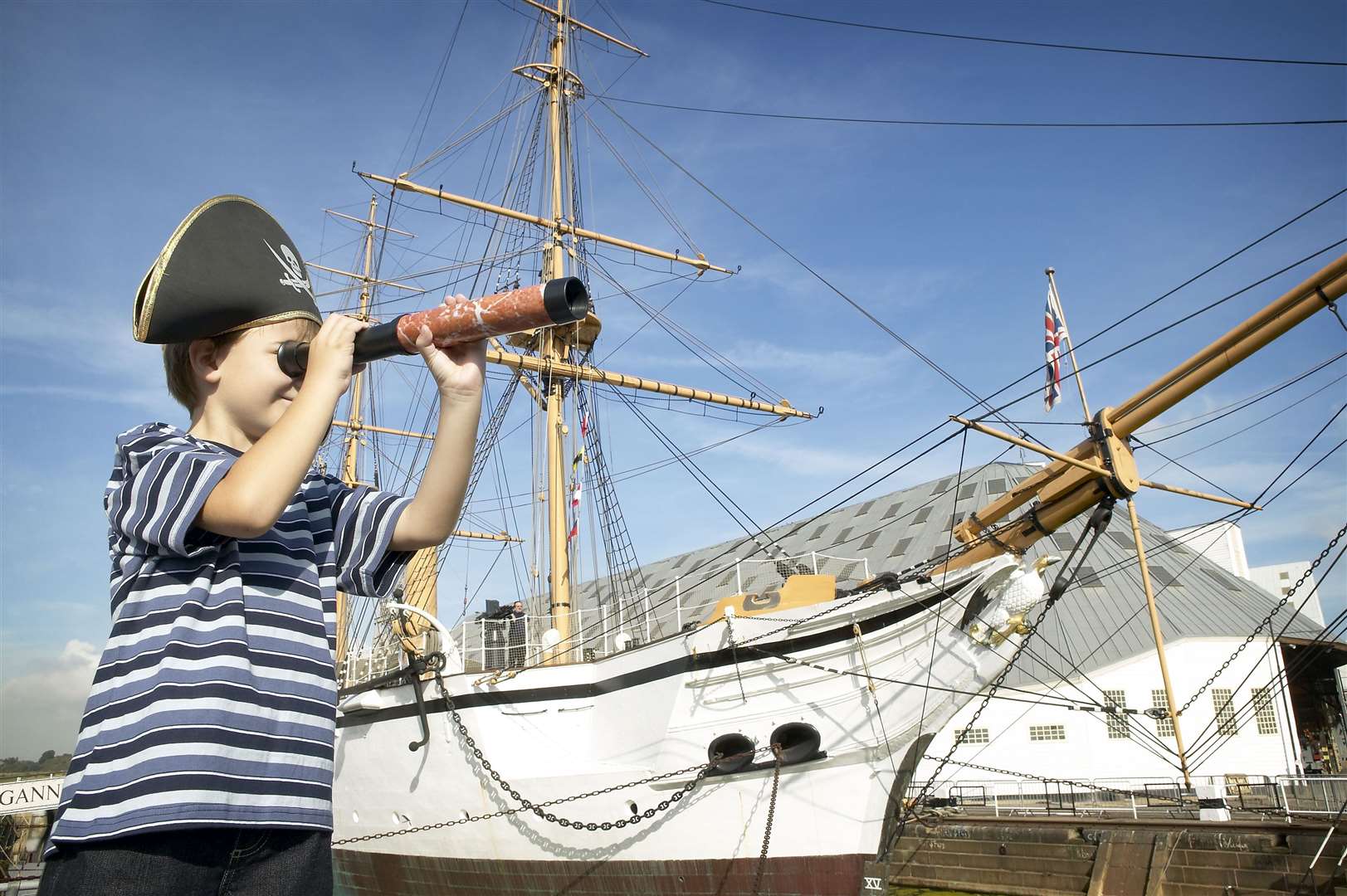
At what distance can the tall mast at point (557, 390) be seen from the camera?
49.5 feet

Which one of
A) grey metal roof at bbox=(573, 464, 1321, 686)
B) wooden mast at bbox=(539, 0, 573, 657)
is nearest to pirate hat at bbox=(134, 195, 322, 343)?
wooden mast at bbox=(539, 0, 573, 657)

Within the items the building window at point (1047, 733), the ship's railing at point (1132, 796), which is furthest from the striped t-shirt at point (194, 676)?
the building window at point (1047, 733)

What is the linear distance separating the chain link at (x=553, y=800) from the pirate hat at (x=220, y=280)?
791 cm

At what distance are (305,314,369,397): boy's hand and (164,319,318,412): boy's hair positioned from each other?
24cm

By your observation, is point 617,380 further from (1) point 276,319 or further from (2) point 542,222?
(1) point 276,319

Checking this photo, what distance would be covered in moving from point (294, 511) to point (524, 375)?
16790 mm

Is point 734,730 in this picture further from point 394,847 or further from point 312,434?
point 312,434

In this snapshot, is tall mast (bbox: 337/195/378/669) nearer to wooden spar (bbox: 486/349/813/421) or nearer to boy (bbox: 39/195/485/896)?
wooden spar (bbox: 486/349/813/421)

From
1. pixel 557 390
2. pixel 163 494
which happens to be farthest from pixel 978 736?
pixel 163 494

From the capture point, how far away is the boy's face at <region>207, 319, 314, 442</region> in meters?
1.97

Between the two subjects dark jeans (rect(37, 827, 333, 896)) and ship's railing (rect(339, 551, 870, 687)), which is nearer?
dark jeans (rect(37, 827, 333, 896))

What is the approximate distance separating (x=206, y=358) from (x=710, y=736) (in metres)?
9.14

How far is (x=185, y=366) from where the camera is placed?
2.02 m

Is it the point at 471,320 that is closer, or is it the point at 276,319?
the point at 471,320
